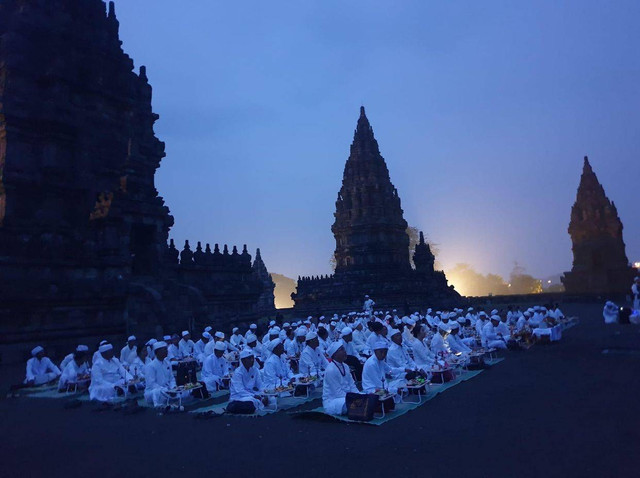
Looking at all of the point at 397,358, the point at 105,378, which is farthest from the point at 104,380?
the point at 397,358

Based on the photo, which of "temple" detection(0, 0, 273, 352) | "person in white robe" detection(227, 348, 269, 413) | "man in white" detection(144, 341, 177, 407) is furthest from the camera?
"temple" detection(0, 0, 273, 352)

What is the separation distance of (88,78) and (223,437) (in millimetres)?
25643

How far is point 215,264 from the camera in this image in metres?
28.8

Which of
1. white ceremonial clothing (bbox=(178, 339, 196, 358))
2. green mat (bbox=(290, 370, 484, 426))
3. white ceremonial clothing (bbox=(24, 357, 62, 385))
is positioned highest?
white ceremonial clothing (bbox=(178, 339, 196, 358))

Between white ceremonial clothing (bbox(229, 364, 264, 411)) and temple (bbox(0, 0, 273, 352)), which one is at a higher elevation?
temple (bbox(0, 0, 273, 352))

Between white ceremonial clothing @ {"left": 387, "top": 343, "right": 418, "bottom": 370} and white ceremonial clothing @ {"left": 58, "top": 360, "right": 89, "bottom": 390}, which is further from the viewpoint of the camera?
white ceremonial clothing @ {"left": 58, "top": 360, "right": 89, "bottom": 390}

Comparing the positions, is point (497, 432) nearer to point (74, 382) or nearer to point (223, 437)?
point (223, 437)

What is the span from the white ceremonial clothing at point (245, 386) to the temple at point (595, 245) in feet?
144

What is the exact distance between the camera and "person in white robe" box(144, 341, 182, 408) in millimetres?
11117

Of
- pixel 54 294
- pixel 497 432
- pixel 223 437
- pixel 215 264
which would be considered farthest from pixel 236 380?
pixel 215 264

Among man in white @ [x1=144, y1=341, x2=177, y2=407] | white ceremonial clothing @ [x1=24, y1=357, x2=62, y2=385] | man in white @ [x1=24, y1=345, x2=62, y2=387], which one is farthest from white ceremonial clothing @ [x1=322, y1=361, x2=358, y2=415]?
white ceremonial clothing @ [x1=24, y1=357, x2=62, y2=385]

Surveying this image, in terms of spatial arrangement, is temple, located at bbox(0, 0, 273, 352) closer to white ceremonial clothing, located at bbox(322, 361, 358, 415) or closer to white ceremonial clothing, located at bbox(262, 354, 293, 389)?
white ceremonial clothing, located at bbox(262, 354, 293, 389)

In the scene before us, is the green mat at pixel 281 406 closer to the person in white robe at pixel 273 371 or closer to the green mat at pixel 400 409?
the person in white robe at pixel 273 371

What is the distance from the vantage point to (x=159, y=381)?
1133 cm
